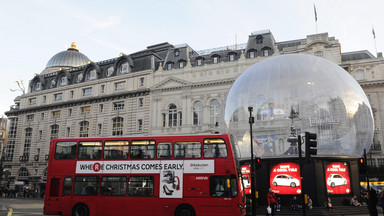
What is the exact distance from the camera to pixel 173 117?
53.7 metres

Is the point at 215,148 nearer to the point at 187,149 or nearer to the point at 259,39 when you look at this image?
the point at 187,149

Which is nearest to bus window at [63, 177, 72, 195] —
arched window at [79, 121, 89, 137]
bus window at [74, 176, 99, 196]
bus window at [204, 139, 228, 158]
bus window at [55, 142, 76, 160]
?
bus window at [74, 176, 99, 196]

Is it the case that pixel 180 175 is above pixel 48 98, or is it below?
below

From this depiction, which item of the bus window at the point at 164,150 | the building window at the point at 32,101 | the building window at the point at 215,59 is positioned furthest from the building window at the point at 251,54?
the building window at the point at 32,101

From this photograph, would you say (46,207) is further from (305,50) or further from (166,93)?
(305,50)

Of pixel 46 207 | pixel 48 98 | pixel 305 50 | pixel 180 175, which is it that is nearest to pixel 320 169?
pixel 180 175

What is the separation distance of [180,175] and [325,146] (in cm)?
1176

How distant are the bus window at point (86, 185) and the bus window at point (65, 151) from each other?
1.35 metres

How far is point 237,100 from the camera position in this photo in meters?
26.0

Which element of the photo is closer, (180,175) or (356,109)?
(180,175)

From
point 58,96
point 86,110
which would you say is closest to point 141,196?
point 86,110

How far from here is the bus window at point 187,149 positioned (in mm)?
17250

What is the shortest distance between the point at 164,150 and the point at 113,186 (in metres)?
3.47

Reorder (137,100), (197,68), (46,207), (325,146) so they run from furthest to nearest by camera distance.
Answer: (137,100), (197,68), (325,146), (46,207)
